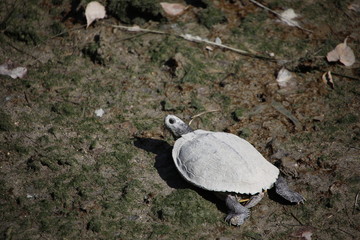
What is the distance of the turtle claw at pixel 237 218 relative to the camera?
3686mm

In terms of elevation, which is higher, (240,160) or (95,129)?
(240,160)

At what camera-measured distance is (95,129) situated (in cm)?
463

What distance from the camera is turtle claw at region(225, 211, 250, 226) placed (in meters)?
3.69

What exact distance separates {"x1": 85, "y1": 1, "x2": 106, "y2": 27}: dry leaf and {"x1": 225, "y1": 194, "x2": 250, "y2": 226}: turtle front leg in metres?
3.34

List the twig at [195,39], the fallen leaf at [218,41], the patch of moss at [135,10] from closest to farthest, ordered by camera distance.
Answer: the twig at [195,39] → the fallen leaf at [218,41] → the patch of moss at [135,10]

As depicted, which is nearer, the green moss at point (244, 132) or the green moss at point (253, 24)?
the green moss at point (244, 132)

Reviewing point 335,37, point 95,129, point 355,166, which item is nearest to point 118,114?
point 95,129

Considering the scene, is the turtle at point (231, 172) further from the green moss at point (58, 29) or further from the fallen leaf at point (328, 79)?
the green moss at point (58, 29)

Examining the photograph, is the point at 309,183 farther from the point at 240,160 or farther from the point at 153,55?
the point at 153,55

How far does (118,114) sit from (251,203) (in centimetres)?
189

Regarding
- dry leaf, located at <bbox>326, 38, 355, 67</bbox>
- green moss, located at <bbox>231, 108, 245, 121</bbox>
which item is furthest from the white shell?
dry leaf, located at <bbox>326, 38, 355, 67</bbox>

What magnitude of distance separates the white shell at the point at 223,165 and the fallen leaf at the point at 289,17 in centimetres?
262

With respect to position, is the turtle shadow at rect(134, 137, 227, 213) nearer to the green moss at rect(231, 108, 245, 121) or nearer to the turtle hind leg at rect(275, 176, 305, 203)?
the turtle hind leg at rect(275, 176, 305, 203)

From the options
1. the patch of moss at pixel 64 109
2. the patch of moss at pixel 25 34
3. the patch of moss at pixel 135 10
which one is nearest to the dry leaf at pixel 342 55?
the patch of moss at pixel 135 10
